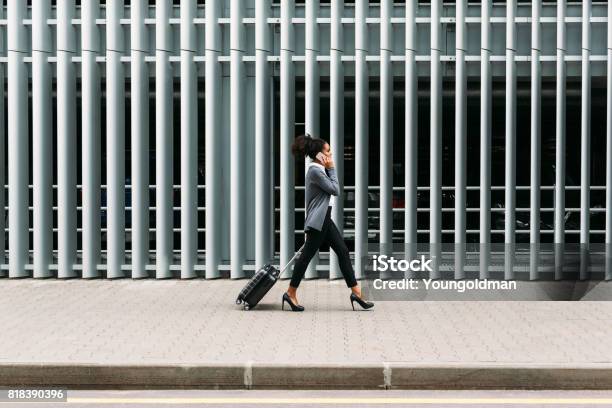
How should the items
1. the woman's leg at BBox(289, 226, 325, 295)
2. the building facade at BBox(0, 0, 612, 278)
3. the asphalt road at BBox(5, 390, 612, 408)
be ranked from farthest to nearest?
the building facade at BBox(0, 0, 612, 278) → the woman's leg at BBox(289, 226, 325, 295) → the asphalt road at BBox(5, 390, 612, 408)

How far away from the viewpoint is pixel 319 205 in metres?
10.4

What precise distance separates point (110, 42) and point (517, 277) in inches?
239

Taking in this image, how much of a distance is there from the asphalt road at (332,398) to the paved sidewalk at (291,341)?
128mm

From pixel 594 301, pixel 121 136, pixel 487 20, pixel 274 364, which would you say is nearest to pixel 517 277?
→ pixel 594 301

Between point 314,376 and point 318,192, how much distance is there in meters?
3.30

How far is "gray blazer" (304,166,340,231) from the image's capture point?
10.3m

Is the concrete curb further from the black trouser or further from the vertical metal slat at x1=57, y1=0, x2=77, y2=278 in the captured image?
the vertical metal slat at x1=57, y1=0, x2=77, y2=278

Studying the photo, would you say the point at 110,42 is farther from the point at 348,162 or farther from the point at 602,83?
the point at 602,83

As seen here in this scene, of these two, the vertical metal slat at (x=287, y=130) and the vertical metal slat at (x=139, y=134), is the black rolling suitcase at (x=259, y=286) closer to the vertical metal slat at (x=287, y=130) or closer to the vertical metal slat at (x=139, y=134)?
the vertical metal slat at (x=287, y=130)

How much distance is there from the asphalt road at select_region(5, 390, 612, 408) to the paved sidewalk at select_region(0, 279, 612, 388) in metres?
0.13

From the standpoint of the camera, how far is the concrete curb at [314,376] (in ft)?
24.3

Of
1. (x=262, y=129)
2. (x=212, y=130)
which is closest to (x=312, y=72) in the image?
(x=262, y=129)

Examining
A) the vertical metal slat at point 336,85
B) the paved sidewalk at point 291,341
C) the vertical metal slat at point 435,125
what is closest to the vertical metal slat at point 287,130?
the vertical metal slat at point 336,85

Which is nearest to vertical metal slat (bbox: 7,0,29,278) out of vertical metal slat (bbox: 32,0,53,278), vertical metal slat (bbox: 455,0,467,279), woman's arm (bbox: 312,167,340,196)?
vertical metal slat (bbox: 32,0,53,278)
